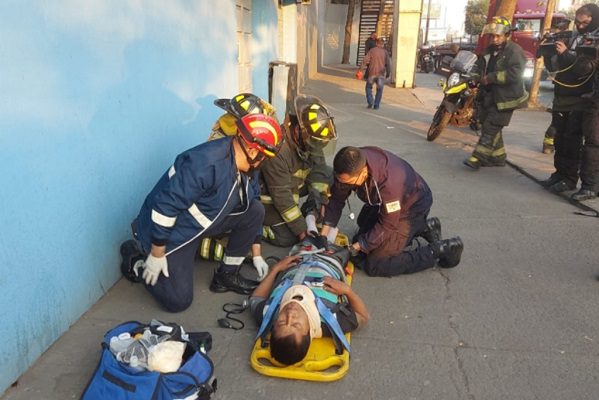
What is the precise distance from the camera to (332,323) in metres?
2.55

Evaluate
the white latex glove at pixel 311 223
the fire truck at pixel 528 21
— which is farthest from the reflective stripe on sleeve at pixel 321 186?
the fire truck at pixel 528 21

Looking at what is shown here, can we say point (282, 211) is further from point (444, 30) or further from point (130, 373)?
point (444, 30)

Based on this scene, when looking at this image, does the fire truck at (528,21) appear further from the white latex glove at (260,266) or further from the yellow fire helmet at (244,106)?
the white latex glove at (260,266)

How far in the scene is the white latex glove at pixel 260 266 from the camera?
349 cm

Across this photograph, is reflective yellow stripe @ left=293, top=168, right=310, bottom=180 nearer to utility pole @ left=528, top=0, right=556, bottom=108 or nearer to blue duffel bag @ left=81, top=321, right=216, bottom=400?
blue duffel bag @ left=81, top=321, right=216, bottom=400

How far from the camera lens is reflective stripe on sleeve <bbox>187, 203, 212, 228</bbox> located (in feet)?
9.11

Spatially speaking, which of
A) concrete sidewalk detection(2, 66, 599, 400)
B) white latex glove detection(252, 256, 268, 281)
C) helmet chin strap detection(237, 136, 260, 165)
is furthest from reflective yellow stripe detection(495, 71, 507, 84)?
helmet chin strap detection(237, 136, 260, 165)

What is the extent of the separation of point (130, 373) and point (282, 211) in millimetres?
1807

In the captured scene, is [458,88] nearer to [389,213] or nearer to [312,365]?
[389,213]

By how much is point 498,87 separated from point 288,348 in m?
4.79

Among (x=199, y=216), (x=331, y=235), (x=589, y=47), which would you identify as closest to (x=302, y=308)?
(x=199, y=216)

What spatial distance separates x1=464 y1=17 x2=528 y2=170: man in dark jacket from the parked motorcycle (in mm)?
747

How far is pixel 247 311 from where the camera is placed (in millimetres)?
3076

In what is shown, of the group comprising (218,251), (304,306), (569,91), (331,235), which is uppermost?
(569,91)
